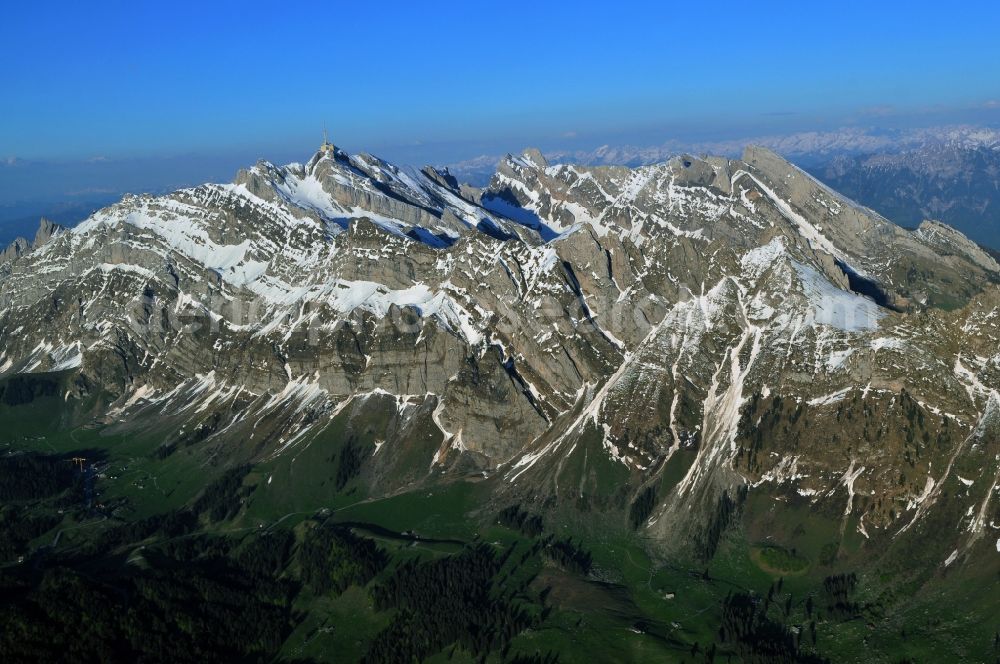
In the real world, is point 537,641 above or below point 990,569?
below

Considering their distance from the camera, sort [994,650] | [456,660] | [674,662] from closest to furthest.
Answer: [994,650], [674,662], [456,660]

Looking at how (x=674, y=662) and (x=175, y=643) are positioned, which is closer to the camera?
(x=674, y=662)

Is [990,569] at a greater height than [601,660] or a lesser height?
greater

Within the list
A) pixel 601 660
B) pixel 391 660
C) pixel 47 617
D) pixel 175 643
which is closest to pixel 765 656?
pixel 601 660

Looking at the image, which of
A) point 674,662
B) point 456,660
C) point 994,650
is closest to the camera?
point 994,650

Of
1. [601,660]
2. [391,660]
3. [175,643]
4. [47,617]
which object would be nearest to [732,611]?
[601,660]

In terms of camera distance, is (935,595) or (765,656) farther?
(935,595)

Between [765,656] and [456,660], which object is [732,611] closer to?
[765,656]

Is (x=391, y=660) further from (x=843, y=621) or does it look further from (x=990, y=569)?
(x=990, y=569)
